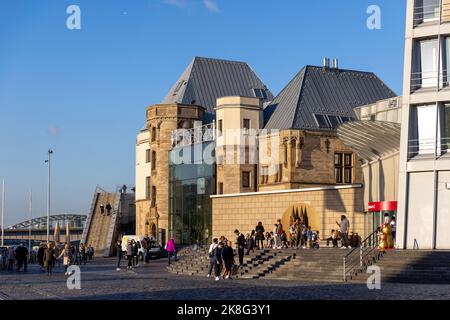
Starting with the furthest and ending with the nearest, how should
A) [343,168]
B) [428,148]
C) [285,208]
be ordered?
[343,168] → [285,208] → [428,148]

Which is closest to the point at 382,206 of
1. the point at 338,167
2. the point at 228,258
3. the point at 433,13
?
the point at 433,13

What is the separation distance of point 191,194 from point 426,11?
120ft

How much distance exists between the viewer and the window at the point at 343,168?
7212cm

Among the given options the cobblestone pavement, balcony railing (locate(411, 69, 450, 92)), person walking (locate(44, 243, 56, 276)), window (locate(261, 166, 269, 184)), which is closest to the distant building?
window (locate(261, 166, 269, 184))

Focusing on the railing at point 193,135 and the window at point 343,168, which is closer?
the window at point 343,168

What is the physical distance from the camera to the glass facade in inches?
2943

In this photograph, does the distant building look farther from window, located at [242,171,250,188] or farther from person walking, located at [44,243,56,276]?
person walking, located at [44,243,56,276]

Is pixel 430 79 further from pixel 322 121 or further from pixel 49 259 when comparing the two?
pixel 322 121

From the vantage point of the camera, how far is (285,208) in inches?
2315

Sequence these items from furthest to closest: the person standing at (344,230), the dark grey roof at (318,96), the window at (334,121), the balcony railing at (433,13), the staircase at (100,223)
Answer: the staircase at (100,223) → the window at (334,121) → the dark grey roof at (318,96) → the person standing at (344,230) → the balcony railing at (433,13)

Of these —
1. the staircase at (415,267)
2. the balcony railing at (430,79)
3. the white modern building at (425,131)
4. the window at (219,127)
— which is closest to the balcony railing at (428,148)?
the white modern building at (425,131)

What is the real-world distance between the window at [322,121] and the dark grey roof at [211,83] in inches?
610

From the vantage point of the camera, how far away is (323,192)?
2200 inches

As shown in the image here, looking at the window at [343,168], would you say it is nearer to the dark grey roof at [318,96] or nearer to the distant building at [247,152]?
the distant building at [247,152]
